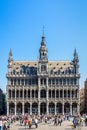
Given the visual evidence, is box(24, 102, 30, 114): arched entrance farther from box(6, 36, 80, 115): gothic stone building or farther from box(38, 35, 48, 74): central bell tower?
box(38, 35, 48, 74): central bell tower

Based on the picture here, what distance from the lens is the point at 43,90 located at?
13325 cm

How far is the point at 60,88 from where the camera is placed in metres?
133

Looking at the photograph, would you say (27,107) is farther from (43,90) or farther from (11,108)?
(43,90)

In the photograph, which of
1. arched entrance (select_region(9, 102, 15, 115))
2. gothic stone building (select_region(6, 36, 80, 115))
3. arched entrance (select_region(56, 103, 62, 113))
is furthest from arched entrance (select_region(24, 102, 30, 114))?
arched entrance (select_region(56, 103, 62, 113))

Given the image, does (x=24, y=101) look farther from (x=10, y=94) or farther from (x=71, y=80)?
(x=71, y=80)

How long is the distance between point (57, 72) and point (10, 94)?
17567 mm

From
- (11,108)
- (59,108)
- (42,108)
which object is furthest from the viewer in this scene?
(59,108)

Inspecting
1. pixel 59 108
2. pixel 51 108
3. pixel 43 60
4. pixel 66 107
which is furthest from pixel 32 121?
pixel 43 60

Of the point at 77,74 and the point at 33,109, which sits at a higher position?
the point at 77,74

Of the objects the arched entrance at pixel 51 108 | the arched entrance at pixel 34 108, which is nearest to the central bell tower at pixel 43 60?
the arched entrance at pixel 51 108

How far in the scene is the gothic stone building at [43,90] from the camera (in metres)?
132

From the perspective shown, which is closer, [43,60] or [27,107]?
[27,107]

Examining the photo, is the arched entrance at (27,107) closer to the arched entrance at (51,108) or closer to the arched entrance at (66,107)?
the arched entrance at (51,108)

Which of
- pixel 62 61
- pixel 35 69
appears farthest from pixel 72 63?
pixel 35 69
